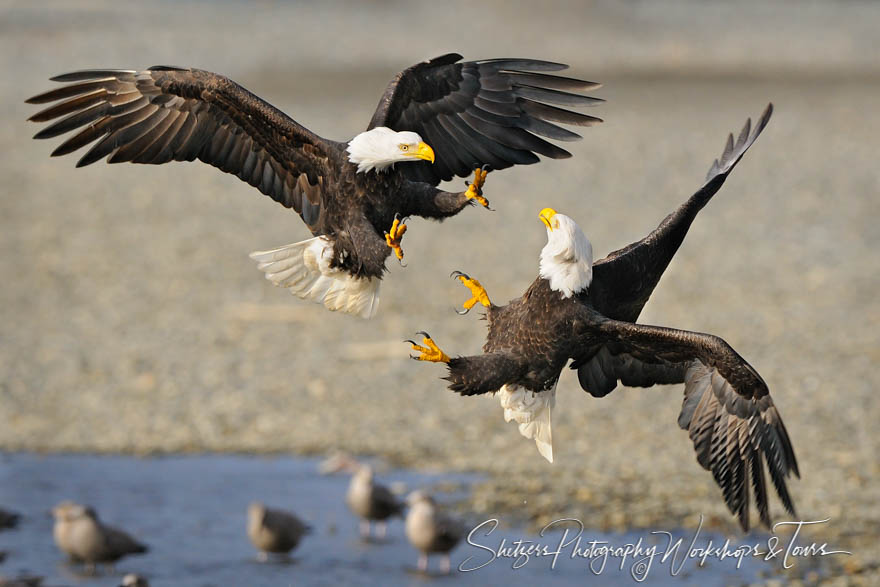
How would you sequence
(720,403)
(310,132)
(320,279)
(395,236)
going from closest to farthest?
(395,236), (720,403), (310,132), (320,279)

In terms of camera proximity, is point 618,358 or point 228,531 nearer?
point 618,358

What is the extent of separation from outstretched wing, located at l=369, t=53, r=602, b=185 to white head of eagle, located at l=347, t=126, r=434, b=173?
20.4 inches

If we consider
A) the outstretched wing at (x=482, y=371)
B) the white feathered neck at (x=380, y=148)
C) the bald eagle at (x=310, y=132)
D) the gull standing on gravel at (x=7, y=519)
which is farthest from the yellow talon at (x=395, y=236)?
the gull standing on gravel at (x=7, y=519)

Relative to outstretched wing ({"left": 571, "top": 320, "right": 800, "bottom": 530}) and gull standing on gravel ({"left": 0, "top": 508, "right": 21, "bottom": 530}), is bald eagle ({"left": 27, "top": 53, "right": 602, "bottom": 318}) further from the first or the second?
gull standing on gravel ({"left": 0, "top": 508, "right": 21, "bottom": 530})

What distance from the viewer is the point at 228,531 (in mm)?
9391

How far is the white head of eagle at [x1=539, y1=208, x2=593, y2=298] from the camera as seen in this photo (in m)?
5.52

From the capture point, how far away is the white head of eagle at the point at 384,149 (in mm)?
5660

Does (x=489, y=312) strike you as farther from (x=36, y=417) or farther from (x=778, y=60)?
(x=778, y=60)

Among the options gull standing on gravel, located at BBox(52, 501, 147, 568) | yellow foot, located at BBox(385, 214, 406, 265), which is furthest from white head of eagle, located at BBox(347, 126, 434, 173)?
gull standing on gravel, located at BBox(52, 501, 147, 568)

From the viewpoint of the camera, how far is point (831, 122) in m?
23.4

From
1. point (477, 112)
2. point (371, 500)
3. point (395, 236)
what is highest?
point (477, 112)

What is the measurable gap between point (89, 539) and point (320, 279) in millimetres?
3183

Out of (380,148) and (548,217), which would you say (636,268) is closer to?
(548,217)

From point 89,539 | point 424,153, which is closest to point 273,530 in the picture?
point 89,539
